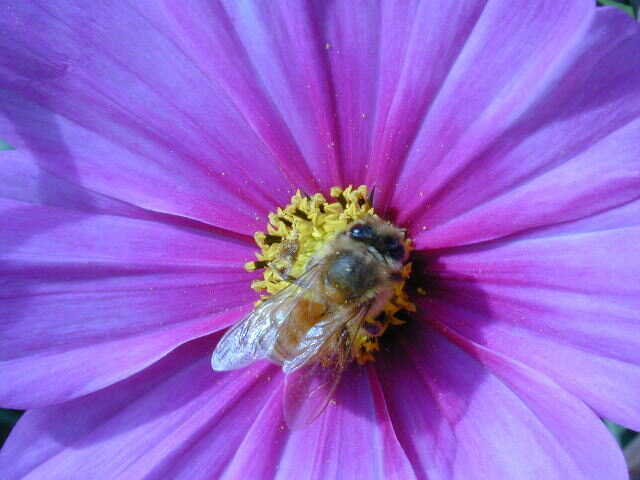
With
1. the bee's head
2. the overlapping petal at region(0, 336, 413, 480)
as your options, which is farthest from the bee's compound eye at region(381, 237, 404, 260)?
the overlapping petal at region(0, 336, 413, 480)

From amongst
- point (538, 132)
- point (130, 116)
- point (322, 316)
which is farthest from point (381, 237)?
point (130, 116)

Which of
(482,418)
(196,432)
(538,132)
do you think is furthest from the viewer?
(196,432)

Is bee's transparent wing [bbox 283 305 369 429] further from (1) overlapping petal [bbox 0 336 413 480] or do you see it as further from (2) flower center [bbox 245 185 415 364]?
(1) overlapping petal [bbox 0 336 413 480]

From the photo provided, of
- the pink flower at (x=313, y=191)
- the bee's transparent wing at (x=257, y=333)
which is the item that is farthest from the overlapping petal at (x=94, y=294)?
the bee's transparent wing at (x=257, y=333)

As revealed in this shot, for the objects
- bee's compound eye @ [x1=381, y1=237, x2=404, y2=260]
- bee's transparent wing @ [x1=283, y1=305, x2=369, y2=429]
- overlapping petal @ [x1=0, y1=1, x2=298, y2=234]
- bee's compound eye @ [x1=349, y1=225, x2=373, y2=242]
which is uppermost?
overlapping petal @ [x1=0, y1=1, x2=298, y2=234]

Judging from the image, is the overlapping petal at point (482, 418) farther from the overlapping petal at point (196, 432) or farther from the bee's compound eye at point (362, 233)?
the bee's compound eye at point (362, 233)

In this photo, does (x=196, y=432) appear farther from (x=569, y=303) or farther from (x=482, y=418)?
(x=569, y=303)
